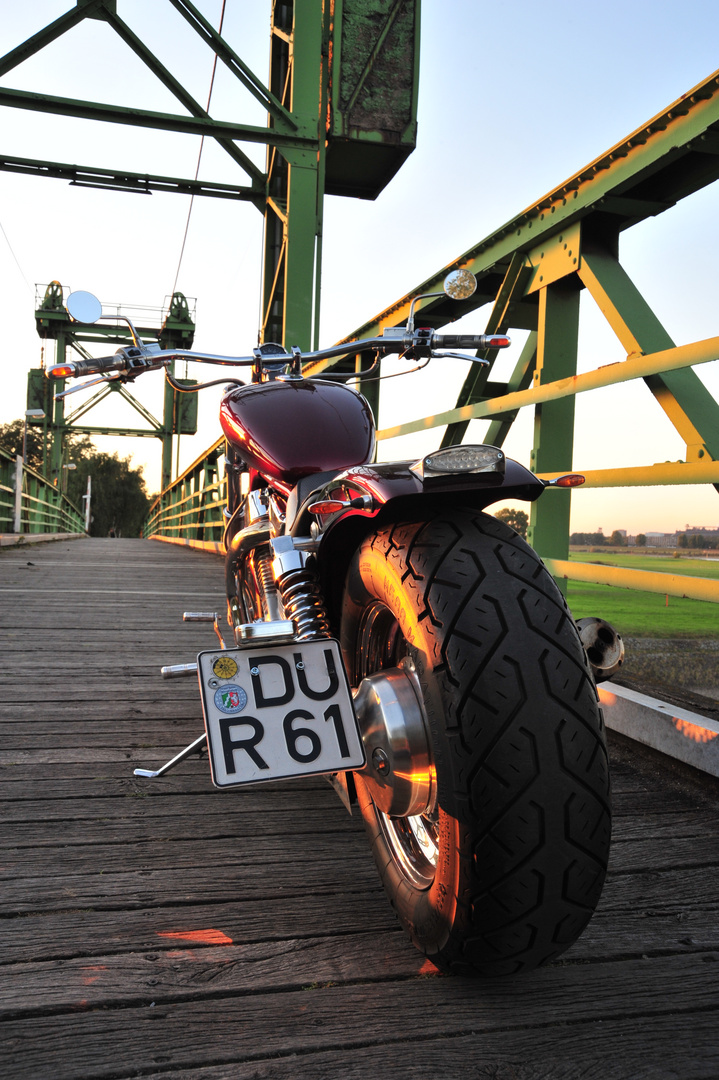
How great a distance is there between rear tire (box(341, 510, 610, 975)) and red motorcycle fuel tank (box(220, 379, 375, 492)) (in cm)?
48

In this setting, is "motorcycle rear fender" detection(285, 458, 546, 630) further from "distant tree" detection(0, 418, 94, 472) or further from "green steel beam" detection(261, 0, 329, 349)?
"distant tree" detection(0, 418, 94, 472)

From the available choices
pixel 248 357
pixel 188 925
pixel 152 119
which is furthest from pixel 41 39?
pixel 188 925

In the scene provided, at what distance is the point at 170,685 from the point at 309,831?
1134 mm

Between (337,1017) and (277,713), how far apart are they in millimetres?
371

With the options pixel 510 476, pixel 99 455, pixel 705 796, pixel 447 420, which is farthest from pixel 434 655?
pixel 99 455

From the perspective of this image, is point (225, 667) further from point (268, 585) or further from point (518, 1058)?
point (518, 1058)

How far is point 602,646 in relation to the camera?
54.2 inches

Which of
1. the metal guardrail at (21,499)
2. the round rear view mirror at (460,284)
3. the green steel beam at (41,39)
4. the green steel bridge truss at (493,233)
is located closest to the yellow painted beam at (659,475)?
the green steel bridge truss at (493,233)

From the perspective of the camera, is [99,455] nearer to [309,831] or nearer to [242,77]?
[242,77]

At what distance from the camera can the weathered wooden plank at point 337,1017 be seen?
2.54ft

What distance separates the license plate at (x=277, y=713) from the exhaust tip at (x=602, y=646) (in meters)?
0.54

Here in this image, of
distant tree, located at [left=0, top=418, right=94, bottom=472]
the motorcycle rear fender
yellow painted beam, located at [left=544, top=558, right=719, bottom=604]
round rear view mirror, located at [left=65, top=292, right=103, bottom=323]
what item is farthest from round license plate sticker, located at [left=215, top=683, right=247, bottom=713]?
distant tree, located at [left=0, top=418, right=94, bottom=472]

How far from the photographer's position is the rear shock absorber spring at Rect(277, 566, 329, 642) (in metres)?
1.21

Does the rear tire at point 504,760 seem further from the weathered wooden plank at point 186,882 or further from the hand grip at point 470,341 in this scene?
the hand grip at point 470,341
